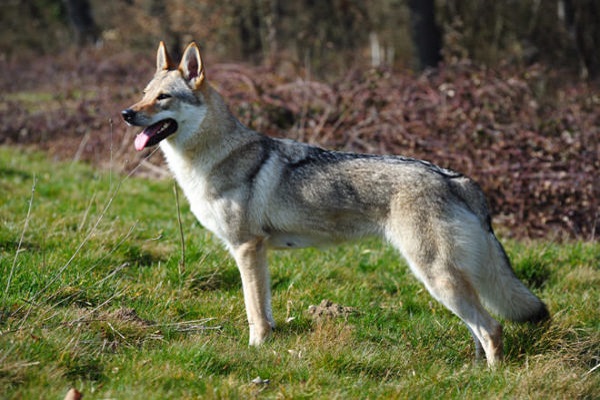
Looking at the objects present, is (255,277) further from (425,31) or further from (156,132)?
(425,31)

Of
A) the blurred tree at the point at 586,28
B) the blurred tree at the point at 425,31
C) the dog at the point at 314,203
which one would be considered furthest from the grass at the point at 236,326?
the blurred tree at the point at 586,28

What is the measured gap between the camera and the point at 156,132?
4.68 metres

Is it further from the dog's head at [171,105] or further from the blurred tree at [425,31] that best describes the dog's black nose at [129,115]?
the blurred tree at [425,31]

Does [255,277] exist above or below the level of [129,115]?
below

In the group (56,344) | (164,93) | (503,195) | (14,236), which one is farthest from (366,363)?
(503,195)

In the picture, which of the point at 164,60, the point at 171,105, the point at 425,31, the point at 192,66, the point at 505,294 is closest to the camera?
the point at 505,294

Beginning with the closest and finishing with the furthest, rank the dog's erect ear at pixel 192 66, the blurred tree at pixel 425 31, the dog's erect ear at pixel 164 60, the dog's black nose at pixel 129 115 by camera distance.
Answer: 1. the dog's black nose at pixel 129 115
2. the dog's erect ear at pixel 192 66
3. the dog's erect ear at pixel 164 60
4. the blurred tree at pixel 425 31

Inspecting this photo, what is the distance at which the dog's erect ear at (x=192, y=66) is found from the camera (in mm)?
4824

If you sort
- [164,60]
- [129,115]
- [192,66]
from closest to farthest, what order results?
[129,115] < [192,66] < [164,60]

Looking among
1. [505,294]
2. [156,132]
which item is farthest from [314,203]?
[505,294]

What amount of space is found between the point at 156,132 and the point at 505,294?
109 inches

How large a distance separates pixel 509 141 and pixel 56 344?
6239 millimetres

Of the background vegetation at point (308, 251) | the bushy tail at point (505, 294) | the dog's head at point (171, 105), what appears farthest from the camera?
the dog's head at point (171, 105)

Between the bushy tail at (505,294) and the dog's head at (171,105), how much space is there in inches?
94.7
